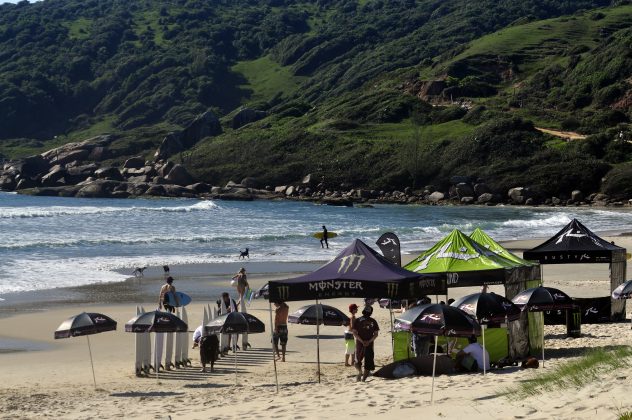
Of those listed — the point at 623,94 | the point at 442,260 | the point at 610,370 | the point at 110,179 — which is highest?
the point at 623,94

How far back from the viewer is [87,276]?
34594 millimetres

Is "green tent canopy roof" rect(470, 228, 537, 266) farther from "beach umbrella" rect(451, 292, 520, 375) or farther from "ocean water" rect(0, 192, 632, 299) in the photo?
"ocean water" rect(0, 192, 632, 299)

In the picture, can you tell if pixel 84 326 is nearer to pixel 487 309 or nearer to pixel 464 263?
pixel 487 309

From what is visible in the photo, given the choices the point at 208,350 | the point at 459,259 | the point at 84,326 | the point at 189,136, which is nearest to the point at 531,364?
the point at 459,259

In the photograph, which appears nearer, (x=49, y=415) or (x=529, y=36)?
(x=49, y=415)

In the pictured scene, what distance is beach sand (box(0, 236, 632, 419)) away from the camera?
11.9m

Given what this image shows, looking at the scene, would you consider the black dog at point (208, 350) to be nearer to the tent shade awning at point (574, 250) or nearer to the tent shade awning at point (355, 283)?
the tent shade awning at point (355, 283)

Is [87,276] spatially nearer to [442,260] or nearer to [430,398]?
[442,260]

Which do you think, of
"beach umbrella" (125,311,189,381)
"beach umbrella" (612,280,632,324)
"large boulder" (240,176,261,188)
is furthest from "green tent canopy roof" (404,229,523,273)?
"large boulder" (240,176,261,188)

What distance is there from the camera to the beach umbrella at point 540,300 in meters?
17.3

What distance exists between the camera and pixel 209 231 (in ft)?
189

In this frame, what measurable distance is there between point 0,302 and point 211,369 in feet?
38.9

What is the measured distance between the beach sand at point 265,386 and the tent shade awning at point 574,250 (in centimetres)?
157

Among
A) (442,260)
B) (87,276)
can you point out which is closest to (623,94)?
(87,276)
